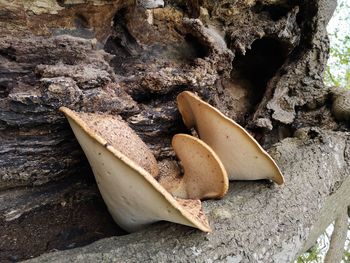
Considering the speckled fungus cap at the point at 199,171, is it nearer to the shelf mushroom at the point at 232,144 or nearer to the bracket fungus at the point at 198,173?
the bracket fungus at the point at 198,173

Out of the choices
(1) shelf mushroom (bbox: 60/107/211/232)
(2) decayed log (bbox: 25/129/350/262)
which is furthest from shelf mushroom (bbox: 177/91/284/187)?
(1) shelf mushroom (bbox: 60/107/211/232)

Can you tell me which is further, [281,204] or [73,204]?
[73,204]

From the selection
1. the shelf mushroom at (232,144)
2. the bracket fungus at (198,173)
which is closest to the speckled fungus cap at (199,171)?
the bracket fungus at (198,173)

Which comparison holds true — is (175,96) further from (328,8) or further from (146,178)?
(328,8)

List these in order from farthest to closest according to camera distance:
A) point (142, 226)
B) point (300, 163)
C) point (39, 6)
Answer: point (300, 163) < point (39, 6) < point (142, 226)

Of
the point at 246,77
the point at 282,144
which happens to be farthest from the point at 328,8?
the point at 282,144

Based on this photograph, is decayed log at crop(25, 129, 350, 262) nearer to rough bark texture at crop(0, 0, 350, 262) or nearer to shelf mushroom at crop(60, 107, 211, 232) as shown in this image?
rough bark texture at crop(0, 0, 350, 262)

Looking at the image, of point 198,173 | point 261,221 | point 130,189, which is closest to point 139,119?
point 198,173
